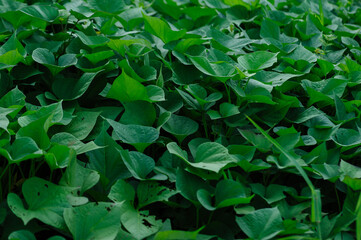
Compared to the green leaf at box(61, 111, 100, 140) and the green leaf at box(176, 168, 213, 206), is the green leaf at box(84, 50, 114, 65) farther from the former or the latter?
the green leaf at box(176, 168, 213, 206)

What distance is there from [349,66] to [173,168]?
1.01 m

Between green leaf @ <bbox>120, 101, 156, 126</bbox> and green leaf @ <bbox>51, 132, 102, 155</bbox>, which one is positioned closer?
green leaf @ <bbox>51, 132, 102, 155</bbox>

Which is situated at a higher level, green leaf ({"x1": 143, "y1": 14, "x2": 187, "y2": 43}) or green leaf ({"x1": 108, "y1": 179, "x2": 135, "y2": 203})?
green leaf ({"x1": 143, "y1": 14, "x2": 187, "y2": 43})

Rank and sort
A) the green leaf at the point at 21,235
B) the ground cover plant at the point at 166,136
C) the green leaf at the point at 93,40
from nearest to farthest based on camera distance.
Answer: the green leaf at the point at 21,235 < the ground cover plant at the point at 166,136 < the green leaf at the point at 93,40

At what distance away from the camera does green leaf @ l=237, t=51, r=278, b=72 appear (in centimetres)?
156

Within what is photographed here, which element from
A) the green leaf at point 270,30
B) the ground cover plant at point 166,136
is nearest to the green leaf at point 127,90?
the ground cover plant at point 166,136

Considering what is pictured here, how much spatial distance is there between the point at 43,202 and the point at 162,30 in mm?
913

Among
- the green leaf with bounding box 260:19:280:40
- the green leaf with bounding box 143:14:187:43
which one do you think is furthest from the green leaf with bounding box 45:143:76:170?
the green leaf with bounding box 260:19:280:40

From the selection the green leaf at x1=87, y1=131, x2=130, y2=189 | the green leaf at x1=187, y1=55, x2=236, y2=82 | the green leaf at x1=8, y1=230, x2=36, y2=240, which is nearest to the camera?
the green leaf at x1=8, y1=230, x2=36, y2=240

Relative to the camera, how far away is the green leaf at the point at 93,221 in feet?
3.34

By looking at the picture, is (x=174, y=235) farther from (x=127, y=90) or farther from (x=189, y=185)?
(x=127, y=90)

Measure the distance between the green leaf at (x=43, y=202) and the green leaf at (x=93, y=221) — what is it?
0.11 ft

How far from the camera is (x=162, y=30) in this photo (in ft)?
5.58

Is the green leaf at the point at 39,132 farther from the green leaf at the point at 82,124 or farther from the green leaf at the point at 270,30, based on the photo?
the green leaf at the point at 270,30
